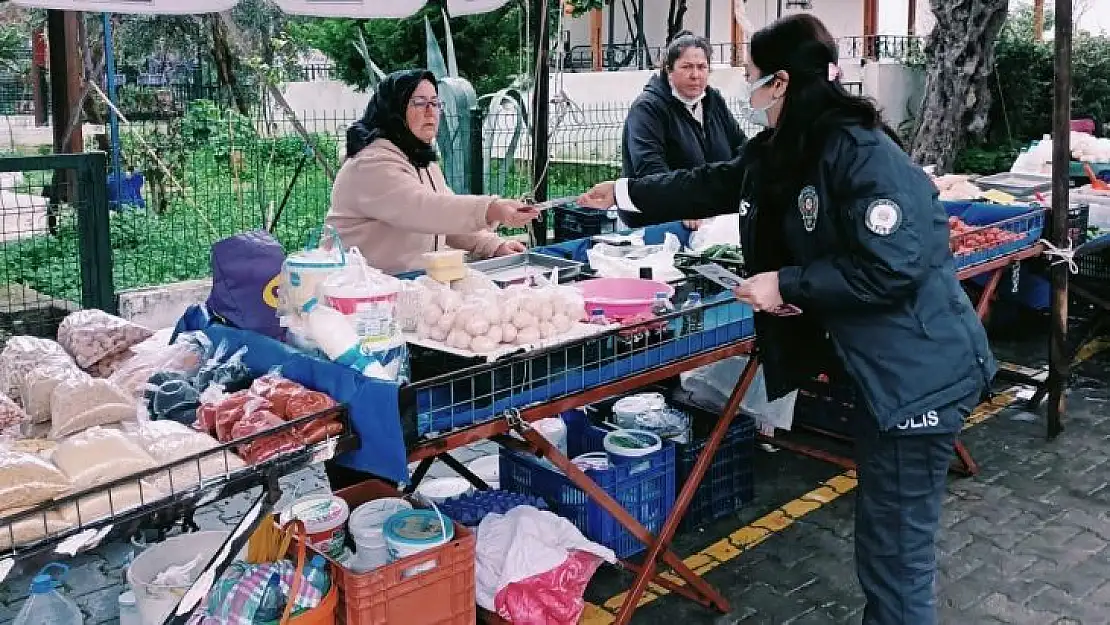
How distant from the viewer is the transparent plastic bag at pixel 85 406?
2.54 m

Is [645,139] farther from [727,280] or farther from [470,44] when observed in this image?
[470,44]

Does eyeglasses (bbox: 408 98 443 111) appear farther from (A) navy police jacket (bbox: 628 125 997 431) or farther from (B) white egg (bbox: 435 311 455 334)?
(A) navy police jacket (bbox: 628 125 997 431)

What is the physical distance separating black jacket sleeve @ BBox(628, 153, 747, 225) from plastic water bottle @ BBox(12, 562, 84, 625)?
2166mm

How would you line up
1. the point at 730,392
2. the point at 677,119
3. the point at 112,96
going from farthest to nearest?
1. the point at 112,96
2. the point at 677,119
3. the point at 730,392

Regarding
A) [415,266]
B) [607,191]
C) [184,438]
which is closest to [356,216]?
[415,266]

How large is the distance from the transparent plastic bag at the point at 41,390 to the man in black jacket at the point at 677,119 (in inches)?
119

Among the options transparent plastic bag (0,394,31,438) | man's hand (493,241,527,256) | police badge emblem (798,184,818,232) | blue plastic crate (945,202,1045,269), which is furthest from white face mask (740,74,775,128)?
blue plastic crate (945,202,1045,269)

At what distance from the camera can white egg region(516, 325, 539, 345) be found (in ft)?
9.43

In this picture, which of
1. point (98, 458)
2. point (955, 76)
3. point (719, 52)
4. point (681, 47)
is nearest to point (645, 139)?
point (681, 47)

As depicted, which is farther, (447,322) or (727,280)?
(727,280)

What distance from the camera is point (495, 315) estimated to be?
9.46 feet

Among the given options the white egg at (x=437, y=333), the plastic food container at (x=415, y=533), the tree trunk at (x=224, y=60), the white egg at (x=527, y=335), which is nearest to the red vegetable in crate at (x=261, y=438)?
the plastic food container at (x=415, y=533)

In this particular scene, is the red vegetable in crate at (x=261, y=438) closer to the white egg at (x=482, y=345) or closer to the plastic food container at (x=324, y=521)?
the plastic food container at (x=324, y=521)

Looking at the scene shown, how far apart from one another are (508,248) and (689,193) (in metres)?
0.88
